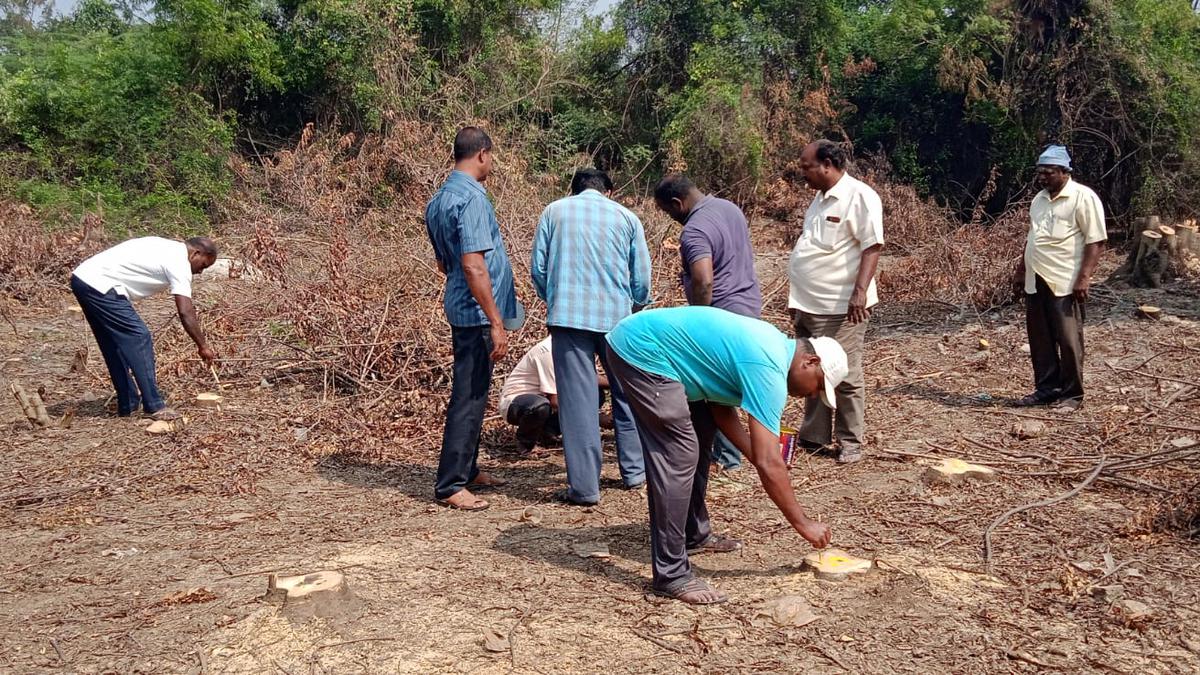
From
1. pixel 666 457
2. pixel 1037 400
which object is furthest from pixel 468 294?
pixel 1037 400

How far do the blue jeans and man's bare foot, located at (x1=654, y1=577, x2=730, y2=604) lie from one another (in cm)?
123

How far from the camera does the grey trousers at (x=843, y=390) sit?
560 centimetres

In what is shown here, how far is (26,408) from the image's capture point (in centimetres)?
679

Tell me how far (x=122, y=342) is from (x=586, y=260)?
12.0 feet

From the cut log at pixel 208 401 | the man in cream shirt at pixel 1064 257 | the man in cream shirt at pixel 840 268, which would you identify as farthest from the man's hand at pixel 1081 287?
the cut log at pixel 208 401

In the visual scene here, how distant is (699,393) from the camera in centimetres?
372

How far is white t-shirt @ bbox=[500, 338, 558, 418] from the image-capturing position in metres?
5.89

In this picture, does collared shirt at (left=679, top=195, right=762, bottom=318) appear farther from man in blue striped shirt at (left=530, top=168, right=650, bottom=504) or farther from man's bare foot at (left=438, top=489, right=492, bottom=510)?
man's bare foot at (left=438, top=489, right=492, bottom=510)

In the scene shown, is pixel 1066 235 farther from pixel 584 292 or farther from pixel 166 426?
pixel 166 426

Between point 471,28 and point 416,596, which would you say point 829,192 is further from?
point 471,28

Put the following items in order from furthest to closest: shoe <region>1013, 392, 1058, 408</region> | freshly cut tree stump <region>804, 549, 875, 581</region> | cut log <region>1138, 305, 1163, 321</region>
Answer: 1. cut log <region>1138, 305, 1163, 321</region>
2. shoe <region>1013, 392, 1058, 408</region>
3. freshly cut tree stump <region>804, 549, 875, 581</region>

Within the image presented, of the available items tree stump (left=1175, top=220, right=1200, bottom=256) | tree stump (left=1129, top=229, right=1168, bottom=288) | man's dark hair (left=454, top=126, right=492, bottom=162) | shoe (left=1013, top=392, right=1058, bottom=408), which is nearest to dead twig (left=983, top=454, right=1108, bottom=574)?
shoe (left=1013, top=392, right=1058, bottom=408)

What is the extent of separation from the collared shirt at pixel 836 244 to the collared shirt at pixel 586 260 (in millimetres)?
1074

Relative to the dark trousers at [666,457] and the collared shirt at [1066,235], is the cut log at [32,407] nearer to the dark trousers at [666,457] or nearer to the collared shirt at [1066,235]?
the dark trousers at [666,457]
